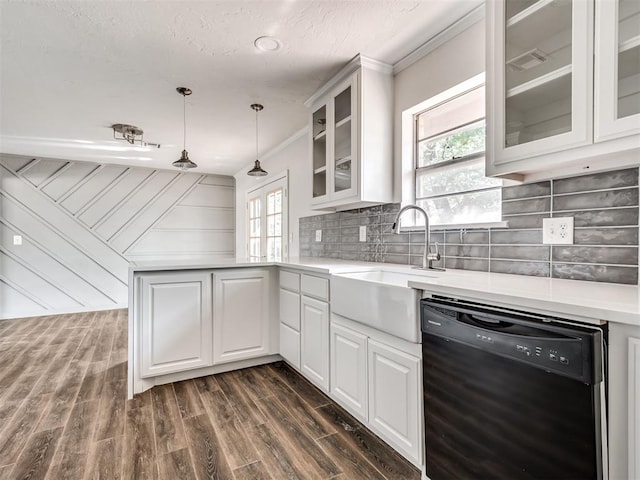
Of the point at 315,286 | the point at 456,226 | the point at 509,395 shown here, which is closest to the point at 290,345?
the point at 315,286

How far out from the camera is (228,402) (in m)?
2.07

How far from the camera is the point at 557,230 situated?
1417 millimetres

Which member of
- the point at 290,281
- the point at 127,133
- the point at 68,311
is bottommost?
the point at 68,311

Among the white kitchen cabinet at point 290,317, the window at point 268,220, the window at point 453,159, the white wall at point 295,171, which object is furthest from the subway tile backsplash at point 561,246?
the window at point 268,220

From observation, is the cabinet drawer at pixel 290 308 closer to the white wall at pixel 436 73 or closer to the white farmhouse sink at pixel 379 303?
the white farmhouse sink at pixel 379 303

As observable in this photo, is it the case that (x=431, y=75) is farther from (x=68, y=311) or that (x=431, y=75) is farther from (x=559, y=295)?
(x=68, y=311)

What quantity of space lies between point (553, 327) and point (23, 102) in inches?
157

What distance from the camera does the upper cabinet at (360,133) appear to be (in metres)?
2.23

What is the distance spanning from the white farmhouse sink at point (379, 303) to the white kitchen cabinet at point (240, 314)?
0.90 m

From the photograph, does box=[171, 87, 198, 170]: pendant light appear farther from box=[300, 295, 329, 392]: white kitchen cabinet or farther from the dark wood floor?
the dark wood floor

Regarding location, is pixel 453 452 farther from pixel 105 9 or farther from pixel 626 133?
pixel 105 9

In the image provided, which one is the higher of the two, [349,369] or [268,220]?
[268,220]

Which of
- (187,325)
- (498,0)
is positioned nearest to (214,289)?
(187,325)

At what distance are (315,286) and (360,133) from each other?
1.09 meters
